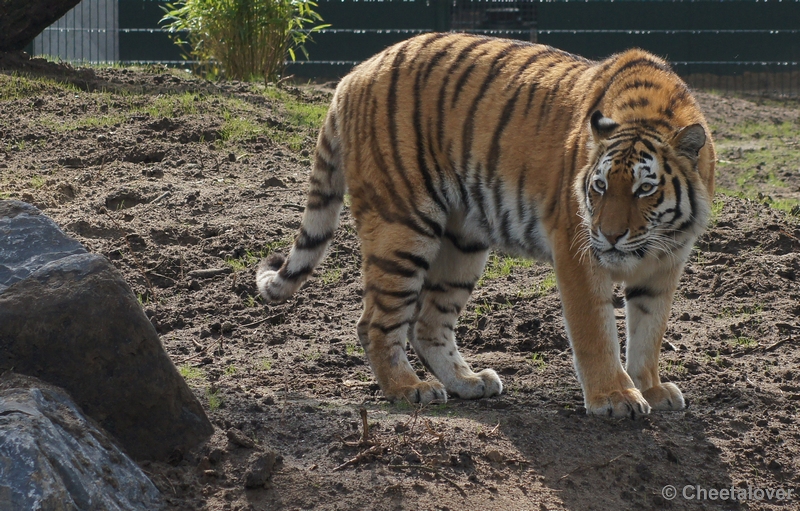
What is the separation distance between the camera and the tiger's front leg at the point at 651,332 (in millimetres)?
4230

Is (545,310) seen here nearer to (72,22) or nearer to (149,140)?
(149,140)

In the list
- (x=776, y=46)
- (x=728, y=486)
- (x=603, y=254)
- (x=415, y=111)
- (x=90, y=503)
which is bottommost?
(x=728, y=486)

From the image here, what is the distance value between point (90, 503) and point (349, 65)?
1097cm

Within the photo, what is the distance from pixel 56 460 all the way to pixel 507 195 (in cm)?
247

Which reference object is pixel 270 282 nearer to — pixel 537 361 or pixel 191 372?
pixel 191 372

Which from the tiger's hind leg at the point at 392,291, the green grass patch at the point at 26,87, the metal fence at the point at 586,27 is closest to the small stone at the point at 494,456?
the tiger's hind leg at the point at 392,291

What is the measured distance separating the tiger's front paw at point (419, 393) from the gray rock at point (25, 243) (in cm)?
164

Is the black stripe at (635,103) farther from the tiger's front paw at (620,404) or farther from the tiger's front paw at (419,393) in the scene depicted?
the tiger's front paw at (419,393)

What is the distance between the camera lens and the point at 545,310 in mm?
5590

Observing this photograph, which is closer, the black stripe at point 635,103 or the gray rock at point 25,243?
the gray rock at point 25,243

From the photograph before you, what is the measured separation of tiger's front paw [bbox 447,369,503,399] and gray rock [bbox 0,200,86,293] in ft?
6.44

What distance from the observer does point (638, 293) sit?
4340 millimetres

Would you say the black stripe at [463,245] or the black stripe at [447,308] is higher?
the black stripe at [463,245]

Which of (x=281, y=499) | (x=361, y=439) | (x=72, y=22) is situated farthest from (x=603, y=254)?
(x=72, y=22)
